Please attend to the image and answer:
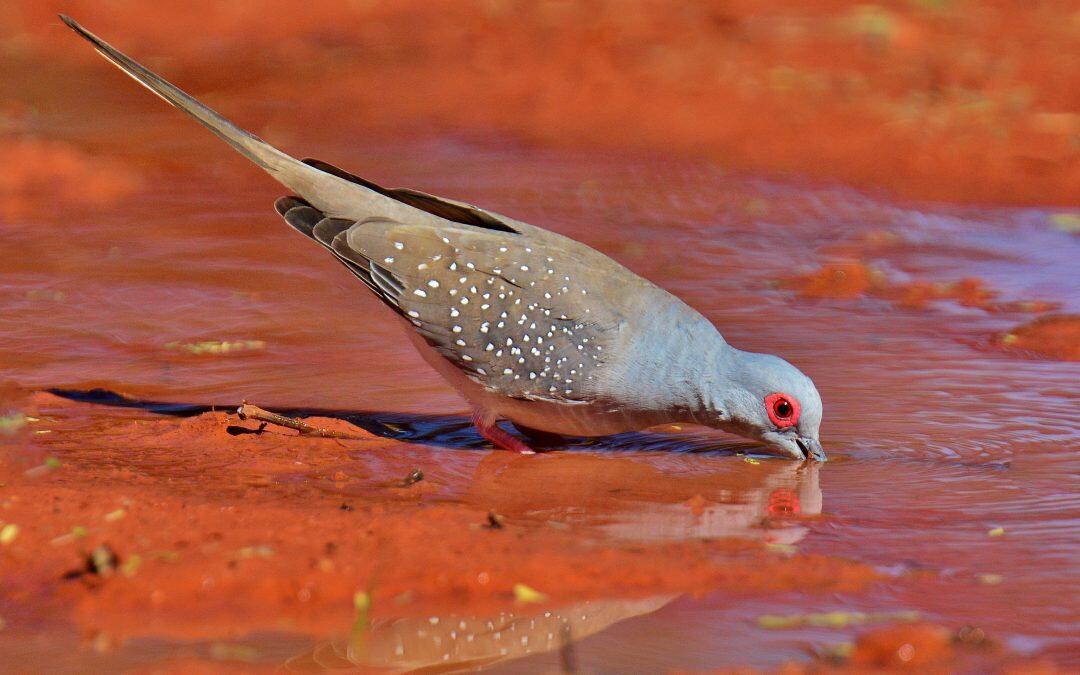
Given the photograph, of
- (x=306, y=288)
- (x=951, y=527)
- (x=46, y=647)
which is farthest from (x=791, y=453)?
(x=306, y=288)

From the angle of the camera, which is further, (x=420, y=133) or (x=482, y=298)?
Result: (x=420, y=133)

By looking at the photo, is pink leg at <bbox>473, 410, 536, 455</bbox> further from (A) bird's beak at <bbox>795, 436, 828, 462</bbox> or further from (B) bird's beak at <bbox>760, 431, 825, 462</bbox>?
(A) bird's beak at <bbox>795, 436, 828, 462</bbox>

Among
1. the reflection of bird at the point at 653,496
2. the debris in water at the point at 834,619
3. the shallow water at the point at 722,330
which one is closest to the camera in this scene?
the debris in water at the point at 834,619

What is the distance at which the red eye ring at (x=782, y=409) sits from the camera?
547 centimetres

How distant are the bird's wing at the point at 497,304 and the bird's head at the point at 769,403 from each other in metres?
0.53

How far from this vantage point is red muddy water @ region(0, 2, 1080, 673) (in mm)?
3934

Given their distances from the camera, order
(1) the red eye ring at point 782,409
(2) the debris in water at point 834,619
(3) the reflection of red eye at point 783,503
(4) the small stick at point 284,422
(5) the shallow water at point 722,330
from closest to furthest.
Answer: (2) the debris in water at point 834,619 < (5) the shallow water at point 722,330 < (3) the reflection of red eye at point 783,503 < (1) the red eye ring at point 782,409 < (4) the small stick at point 284,422

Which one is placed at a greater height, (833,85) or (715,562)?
(833,85)

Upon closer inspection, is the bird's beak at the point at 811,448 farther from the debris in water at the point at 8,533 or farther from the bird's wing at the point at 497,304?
the debris in water at the point at 8,533

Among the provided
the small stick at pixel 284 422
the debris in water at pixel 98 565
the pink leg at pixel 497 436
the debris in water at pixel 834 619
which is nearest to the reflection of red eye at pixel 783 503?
the debris in water at pixel 834 619

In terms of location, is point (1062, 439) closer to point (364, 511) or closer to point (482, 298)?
point (482, 298)

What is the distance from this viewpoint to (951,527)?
478 centimetres

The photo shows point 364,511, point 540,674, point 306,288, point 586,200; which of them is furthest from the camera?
point 586,200

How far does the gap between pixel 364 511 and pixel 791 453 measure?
1.90 meters
